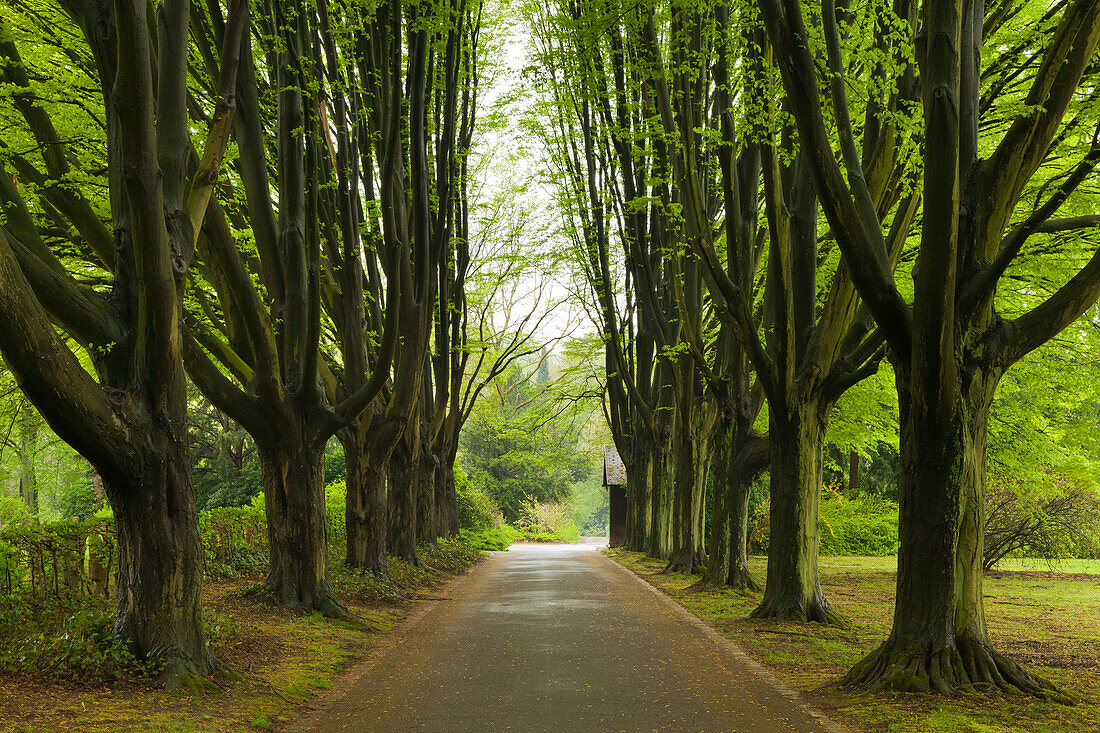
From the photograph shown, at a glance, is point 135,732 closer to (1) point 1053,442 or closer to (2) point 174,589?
(2) point 174,589

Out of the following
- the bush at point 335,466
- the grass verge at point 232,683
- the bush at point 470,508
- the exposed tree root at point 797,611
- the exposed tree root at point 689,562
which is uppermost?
the bush at point 335,466

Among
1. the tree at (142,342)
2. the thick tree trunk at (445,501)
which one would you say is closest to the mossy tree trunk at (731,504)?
the tree at (142,342)

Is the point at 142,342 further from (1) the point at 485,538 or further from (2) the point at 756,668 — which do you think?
(1) the point at 485,538

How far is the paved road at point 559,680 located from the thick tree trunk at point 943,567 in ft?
3.88

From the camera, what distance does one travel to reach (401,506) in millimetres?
18969

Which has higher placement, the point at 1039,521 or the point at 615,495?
the point at 1039,521

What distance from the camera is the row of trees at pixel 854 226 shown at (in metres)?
7.05

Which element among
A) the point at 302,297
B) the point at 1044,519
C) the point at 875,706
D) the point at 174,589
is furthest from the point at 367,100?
the point at 1044,519

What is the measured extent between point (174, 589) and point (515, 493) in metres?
50.6

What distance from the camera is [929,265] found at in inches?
273

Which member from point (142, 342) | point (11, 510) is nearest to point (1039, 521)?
point (142, 342)

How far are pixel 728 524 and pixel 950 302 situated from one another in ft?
30.5

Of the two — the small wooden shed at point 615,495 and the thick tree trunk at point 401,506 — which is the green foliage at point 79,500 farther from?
the small wooden shed at point 615,495

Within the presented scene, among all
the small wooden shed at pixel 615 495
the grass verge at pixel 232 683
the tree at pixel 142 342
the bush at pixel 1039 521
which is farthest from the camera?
the small wooden shed at pixel 615 495
